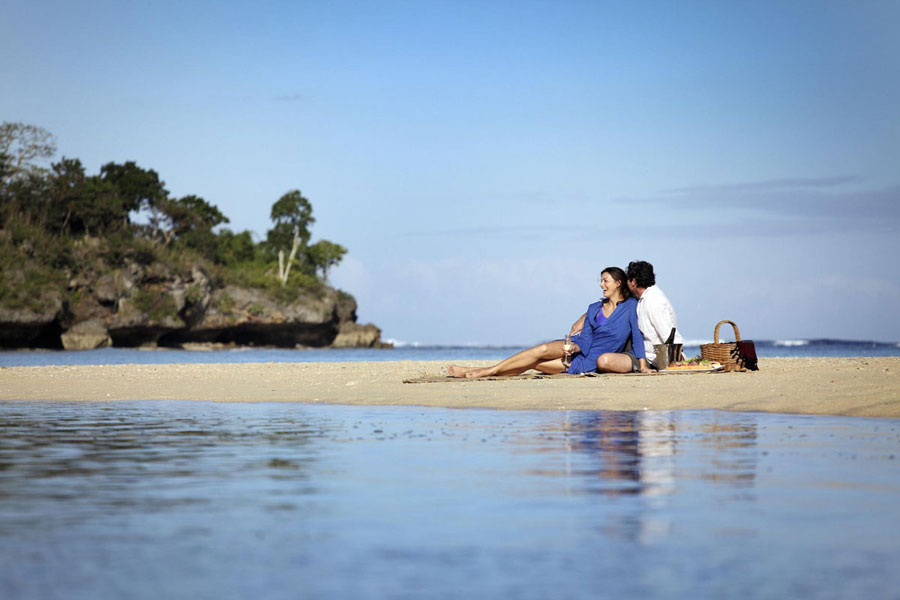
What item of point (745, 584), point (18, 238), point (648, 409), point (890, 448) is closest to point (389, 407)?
point (648, 409)

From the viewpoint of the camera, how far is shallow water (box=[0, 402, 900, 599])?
333 centimetres

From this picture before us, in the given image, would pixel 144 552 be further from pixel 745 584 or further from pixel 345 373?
pixel 345 373

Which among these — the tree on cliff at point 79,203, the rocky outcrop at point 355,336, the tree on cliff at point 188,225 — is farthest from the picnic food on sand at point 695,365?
the rocky outcrop at point 355,336

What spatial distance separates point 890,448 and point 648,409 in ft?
12.8

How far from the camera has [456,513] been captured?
4590mm

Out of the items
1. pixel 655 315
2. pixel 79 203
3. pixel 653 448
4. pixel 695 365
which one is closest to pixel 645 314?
pixel 655 315

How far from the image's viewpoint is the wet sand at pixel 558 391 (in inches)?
428

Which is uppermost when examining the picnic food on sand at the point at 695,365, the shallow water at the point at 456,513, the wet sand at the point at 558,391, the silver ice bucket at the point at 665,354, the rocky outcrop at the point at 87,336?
the rocky outcrop at the point at 87,336

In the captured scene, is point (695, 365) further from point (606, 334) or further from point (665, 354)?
point (606, 334)

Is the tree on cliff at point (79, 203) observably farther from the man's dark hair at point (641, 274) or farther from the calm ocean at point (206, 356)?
the man's dark hair at point (641, 274)

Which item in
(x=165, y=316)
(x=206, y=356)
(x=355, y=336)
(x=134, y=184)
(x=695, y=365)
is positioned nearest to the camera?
(x=695, y=365)

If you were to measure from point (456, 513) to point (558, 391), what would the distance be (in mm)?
7891

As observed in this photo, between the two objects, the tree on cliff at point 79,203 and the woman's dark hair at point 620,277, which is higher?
the tree on cliff at point 79,203

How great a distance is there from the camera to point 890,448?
22.9ft
